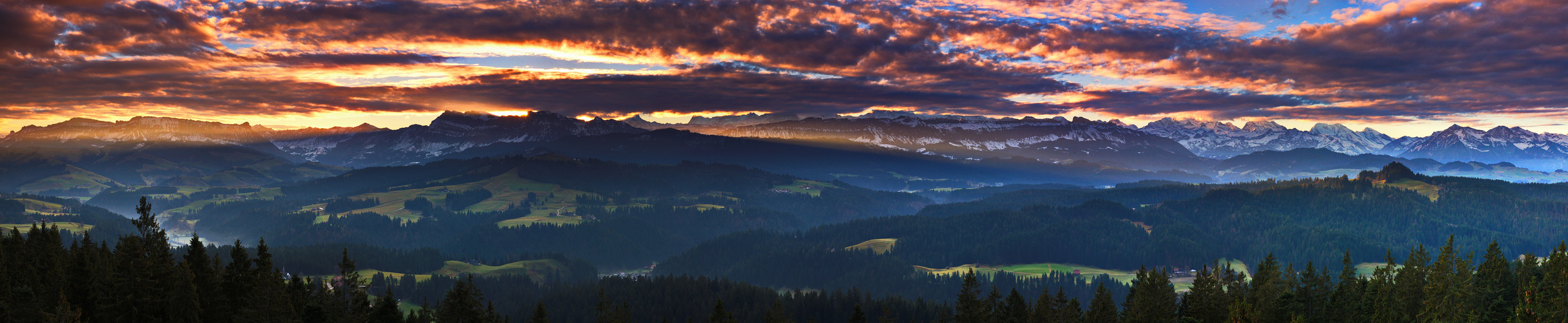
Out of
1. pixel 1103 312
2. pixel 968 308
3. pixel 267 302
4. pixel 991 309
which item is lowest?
pixel 991 309

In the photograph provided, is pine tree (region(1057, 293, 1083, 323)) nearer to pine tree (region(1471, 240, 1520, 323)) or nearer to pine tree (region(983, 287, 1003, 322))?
pine tree (region(983, 287, 1003, 322))

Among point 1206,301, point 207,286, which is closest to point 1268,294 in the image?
point 1206,301

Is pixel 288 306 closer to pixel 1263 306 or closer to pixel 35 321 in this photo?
pixel 35 321

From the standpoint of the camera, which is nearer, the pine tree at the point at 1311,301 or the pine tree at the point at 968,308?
the pine tree at the point at 1311,301

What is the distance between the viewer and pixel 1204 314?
7906cm

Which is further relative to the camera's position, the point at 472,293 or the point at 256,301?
the point at 472,293

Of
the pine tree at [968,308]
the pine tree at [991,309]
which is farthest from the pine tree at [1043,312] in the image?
the pine tree at [968,308]

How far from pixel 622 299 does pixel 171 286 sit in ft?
367

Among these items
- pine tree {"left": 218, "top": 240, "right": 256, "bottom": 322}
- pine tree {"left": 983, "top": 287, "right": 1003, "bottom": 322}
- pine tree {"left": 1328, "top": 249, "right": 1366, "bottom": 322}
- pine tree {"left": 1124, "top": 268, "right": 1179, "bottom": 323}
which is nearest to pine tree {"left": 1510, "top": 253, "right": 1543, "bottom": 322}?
pine tree {"left": 1328, "top": 249, "right": 1366, "bottom": 322}

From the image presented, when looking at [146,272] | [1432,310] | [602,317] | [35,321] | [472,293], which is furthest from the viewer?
[602,317]

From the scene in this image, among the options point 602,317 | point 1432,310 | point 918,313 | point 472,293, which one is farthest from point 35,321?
point 918,313

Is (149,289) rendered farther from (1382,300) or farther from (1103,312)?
(1382,300)

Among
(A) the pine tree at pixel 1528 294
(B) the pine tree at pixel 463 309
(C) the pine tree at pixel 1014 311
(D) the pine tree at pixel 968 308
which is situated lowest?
(C) the pine tree at pixel 1014 311

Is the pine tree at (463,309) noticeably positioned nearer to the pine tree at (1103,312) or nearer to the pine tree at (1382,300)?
the pine tree at (1103,312)
